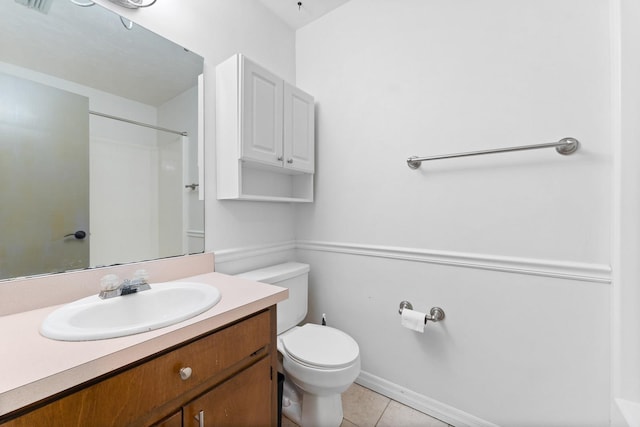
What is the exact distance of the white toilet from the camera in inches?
47.6

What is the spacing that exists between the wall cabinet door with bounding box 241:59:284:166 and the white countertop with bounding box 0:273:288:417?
2.82 ft

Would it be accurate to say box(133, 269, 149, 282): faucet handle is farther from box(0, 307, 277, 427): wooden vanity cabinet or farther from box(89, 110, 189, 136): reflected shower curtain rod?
box(89, 110, 189, 136): reflected shower curtain rod

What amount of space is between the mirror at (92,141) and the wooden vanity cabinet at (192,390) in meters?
0.61

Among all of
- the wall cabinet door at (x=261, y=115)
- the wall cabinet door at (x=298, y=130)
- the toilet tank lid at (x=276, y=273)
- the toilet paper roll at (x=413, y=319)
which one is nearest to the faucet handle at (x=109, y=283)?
the toilet tank lid at (x=276, y=273)

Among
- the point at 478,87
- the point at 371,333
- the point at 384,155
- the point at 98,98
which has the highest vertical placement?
the point at 478,87

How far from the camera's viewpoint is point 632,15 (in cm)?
91

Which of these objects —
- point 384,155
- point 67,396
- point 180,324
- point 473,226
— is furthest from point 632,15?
point 67,396

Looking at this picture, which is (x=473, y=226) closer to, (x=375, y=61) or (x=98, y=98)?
(x=375, y=61)

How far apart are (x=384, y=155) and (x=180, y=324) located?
1.33 metres

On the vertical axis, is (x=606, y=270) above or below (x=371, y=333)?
above

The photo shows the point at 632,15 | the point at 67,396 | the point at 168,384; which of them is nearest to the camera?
the point at 67,396

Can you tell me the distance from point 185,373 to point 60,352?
28cm

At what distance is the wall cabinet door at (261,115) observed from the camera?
1.39m

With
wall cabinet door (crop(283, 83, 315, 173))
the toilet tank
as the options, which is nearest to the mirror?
the toilet tank
